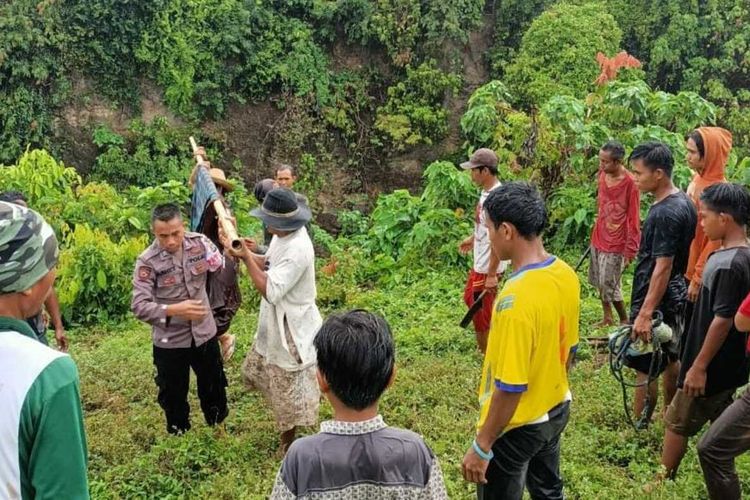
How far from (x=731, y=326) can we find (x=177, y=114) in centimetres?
1209

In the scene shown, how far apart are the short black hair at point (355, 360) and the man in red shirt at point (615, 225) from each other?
447cm

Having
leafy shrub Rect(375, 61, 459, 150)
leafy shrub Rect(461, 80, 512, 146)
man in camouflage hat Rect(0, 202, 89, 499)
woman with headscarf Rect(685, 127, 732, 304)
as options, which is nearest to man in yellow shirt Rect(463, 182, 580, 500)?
man in camouflage hat Rect(0, 202, 89, 499)

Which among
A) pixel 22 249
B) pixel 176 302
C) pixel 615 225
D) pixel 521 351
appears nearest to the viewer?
pixel 22 249

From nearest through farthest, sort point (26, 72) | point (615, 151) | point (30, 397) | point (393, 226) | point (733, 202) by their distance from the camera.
Result: point (30, 397) → point (733, 202) → point (615, 151) → point (393, 226) → point (26, 72)

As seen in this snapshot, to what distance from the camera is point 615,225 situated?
598cm

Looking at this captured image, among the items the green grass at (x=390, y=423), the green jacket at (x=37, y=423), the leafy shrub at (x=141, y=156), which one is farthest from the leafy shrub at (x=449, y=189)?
the green jacket at (x=37, y=423)

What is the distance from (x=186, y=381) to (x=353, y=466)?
2.70 metres

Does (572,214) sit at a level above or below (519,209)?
below

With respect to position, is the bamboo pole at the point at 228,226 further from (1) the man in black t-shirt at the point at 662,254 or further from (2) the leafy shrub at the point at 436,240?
(2) the leafy shrub at the point at 436,240

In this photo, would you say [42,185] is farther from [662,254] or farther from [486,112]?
[662,254]

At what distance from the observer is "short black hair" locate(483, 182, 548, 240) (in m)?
2.61

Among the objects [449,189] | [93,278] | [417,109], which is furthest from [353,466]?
[417,109]

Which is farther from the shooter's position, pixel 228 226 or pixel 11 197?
pixel 11 197

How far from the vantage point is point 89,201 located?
28.1 ft
